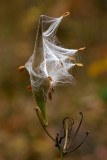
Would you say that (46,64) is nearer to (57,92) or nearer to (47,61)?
(47,61)

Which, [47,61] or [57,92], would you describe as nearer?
[47,61]

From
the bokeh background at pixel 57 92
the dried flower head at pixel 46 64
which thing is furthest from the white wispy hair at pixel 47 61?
the bokeh background at pixel 57 92

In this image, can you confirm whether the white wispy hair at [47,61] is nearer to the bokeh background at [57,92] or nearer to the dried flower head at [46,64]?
the dried flower head at [46,64]

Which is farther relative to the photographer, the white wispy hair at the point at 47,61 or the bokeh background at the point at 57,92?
the bokeh background at the point at 57,92

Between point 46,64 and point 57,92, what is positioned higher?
point 57,92

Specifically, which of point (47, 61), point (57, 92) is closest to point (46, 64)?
point (47, 61)

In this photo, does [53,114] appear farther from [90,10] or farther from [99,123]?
[90,10]

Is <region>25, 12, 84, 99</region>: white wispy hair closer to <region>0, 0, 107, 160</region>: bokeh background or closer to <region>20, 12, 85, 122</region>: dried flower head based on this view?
<region>20, 12, 85, 122</region>: dried flower head

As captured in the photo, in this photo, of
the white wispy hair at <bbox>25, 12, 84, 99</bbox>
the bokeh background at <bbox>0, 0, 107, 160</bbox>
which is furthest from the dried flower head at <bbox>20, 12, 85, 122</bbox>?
the bokeh background at <bbox>0, 0, 107, 160</bbox>
